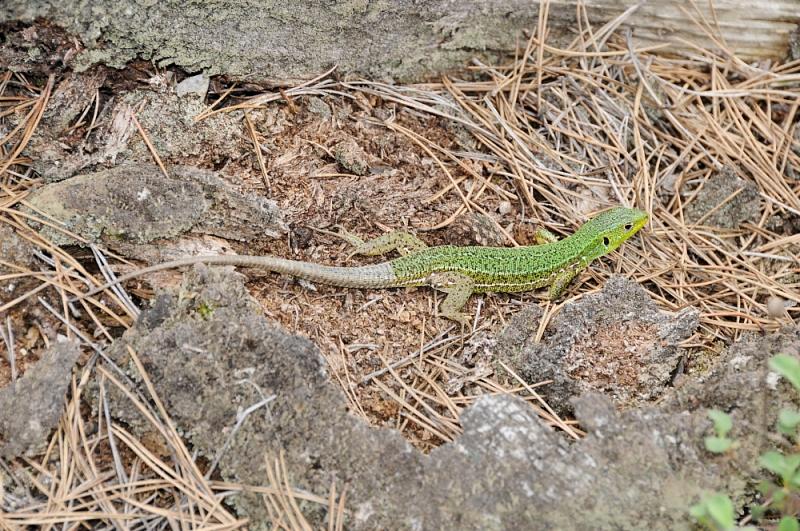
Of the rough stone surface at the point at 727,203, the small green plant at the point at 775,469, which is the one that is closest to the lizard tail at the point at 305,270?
the small green plant at the point at 775,469

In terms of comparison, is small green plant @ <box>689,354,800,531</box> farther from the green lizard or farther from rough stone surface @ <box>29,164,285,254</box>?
rough stone surface @ <box>29,164,285,254</box>

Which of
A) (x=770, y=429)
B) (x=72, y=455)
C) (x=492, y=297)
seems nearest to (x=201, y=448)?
(x=72, y=455)

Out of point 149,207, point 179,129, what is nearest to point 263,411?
point 149,207

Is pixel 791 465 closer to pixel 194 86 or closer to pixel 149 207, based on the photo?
pixel 149 207

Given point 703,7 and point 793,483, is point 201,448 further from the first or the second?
point 703,7

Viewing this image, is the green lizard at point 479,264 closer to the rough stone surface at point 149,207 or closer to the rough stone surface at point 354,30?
the rough stone surface at point 149,207

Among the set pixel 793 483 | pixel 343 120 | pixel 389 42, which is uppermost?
pixel 389 42

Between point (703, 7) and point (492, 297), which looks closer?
point (492, 297)
